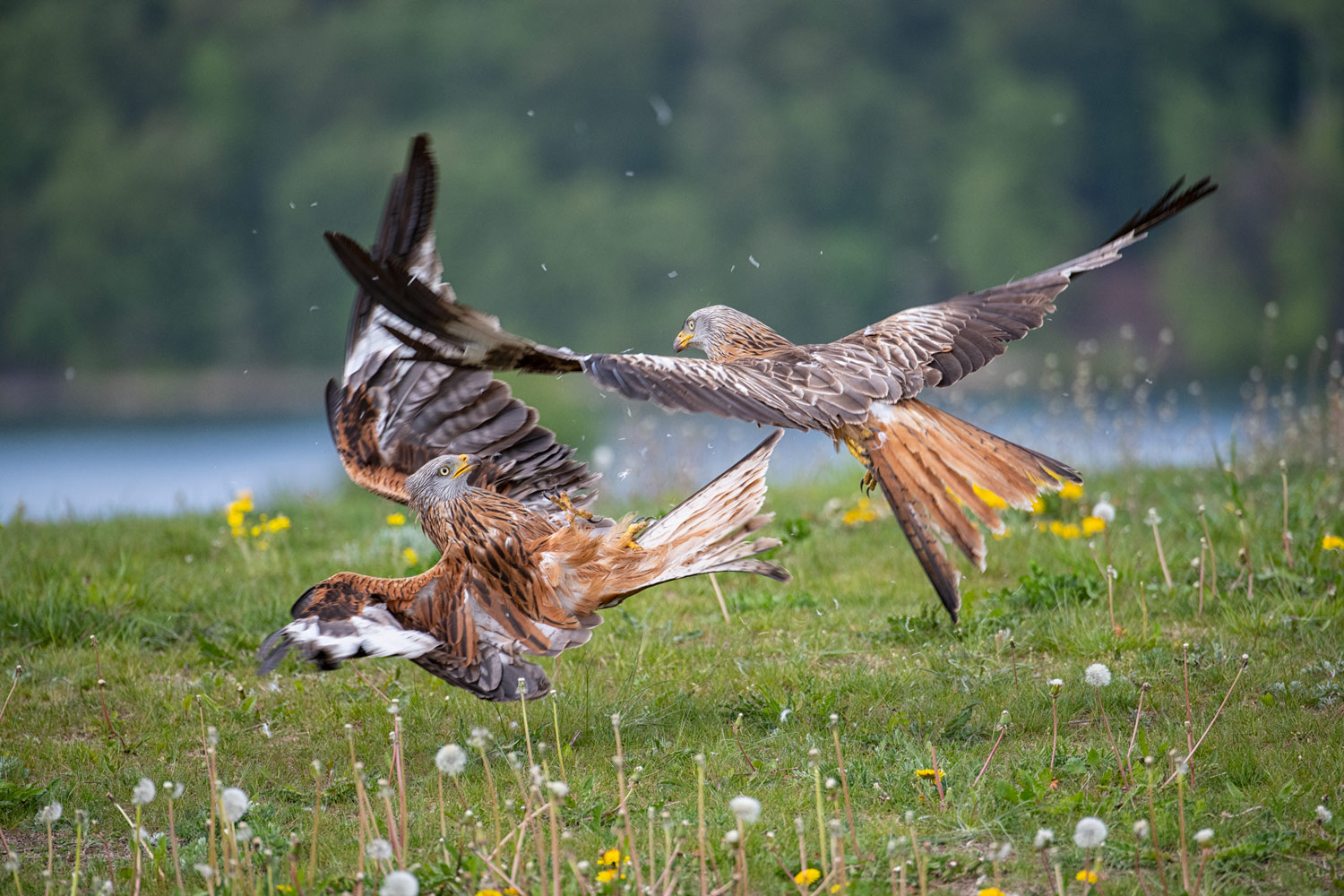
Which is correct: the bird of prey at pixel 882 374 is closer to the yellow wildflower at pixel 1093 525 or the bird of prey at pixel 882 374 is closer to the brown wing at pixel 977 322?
the brown wing at pixel 977 322

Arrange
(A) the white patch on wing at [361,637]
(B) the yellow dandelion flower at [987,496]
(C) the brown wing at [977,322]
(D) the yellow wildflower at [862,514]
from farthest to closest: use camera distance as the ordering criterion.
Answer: (D) the yellow wildflower at [862,514], (C) the brown wing at [977,322], (B) the yellow dandelion flower at [987,496], (A) the white patch on wing at [361,637]

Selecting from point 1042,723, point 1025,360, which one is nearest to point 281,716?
point 1042,723

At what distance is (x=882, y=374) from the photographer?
435 cm

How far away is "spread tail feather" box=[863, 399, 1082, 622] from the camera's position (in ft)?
13.1

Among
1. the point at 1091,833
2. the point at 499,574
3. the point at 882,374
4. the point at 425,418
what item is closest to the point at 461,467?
the point at 499,574

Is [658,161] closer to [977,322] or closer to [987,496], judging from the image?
[977,322]

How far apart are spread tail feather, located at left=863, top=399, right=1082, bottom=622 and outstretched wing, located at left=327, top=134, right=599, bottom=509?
109 centimetres

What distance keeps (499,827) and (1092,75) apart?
30344mm

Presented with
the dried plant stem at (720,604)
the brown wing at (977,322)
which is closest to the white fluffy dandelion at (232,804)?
the dried plant stem at (720,604)

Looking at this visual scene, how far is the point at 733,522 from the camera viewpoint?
396 cm

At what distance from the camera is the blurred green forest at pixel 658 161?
25.0 metres

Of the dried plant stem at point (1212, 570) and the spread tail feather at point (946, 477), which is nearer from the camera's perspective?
the spread tail feather at point (946, 477)

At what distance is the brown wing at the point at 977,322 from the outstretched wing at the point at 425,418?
3.95 feet

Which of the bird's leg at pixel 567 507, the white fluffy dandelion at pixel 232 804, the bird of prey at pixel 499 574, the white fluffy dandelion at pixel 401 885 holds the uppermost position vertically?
the bird's leg at pixel 567 507
